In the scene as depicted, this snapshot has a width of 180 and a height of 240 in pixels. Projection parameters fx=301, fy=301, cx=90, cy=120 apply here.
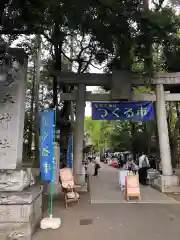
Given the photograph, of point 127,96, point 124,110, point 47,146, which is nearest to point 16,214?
point 47,146

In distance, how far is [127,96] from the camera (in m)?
13.2

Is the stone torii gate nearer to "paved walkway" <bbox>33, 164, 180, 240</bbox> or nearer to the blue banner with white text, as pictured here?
the blue banner with white text

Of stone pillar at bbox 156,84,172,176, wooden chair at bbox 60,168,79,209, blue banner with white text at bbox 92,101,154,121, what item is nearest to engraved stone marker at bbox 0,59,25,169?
wooden chair at bbox 60,168,79,209

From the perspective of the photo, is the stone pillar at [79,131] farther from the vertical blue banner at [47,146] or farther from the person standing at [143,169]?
the vertical blue banner at [47,146]

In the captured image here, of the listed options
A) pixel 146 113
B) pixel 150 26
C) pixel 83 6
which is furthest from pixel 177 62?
pixel 83 6

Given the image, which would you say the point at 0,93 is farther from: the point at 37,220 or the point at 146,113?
the point at 146,113

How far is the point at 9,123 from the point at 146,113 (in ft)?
26.6

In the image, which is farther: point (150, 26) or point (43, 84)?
point (43, 84)

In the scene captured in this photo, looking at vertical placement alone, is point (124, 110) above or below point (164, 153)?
above

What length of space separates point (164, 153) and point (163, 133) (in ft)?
2.90

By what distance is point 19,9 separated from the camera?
24.7ft

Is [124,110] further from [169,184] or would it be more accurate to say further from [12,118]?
[12,118]

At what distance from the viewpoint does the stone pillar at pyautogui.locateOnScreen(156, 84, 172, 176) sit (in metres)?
13.1

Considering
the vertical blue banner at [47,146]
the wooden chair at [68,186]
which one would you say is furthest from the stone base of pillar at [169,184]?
the vertical blue banner at [47,146]
